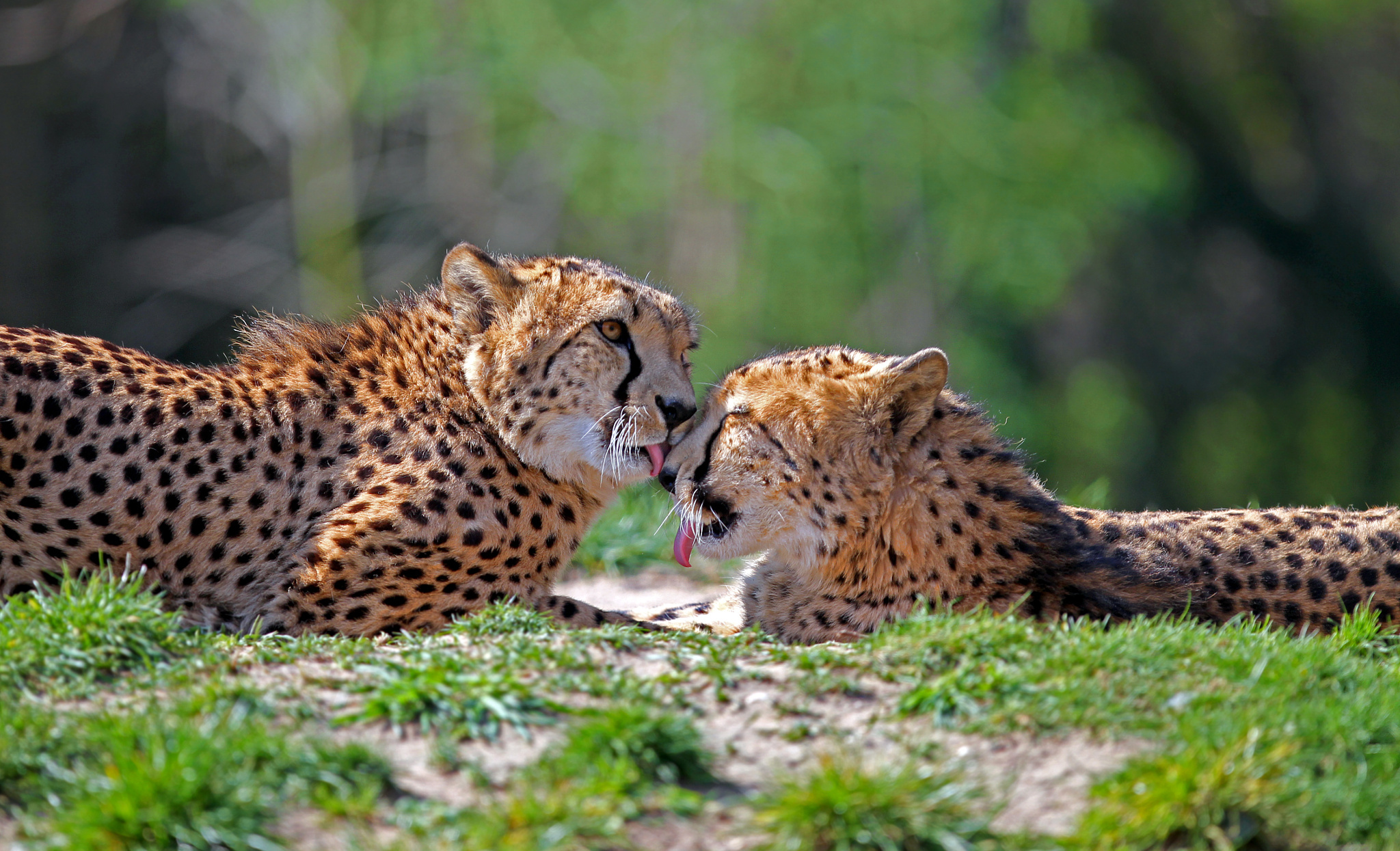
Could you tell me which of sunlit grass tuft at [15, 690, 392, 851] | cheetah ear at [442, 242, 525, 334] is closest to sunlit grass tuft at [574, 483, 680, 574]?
cheetah ear at [442, 242, 525, 334]

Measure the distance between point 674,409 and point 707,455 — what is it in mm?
264

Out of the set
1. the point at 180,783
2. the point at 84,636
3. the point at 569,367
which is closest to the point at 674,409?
the point at 569,367

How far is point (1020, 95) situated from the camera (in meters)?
17.2

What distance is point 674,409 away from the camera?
165 inches

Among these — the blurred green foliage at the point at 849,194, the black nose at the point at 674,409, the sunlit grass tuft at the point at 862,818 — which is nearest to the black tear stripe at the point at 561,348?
the black nose at the point at 674,409

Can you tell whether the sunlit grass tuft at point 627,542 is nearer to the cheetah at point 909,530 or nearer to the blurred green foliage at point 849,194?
the cheetah at point 909,530

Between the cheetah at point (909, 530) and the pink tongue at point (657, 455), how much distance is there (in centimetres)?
11

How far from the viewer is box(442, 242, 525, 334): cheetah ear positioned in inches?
168

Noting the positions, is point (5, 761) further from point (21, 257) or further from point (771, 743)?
point (21, 257)

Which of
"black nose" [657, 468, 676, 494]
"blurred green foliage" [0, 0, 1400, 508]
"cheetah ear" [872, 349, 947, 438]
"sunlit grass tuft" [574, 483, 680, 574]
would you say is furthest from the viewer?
"blurred green foliage" [0, 0, 1400, 508]

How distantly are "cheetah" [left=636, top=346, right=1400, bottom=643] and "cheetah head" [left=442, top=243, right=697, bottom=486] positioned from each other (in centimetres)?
19

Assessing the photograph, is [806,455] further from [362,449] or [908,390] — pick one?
[362,449]

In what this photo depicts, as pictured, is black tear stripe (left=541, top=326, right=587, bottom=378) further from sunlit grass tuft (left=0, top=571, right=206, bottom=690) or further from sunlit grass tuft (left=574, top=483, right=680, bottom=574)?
sunlit grass tuft (left=0, top=571, right=206, bottom=690)

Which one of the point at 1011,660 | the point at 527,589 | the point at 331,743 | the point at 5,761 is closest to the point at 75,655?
the point at 5,761
